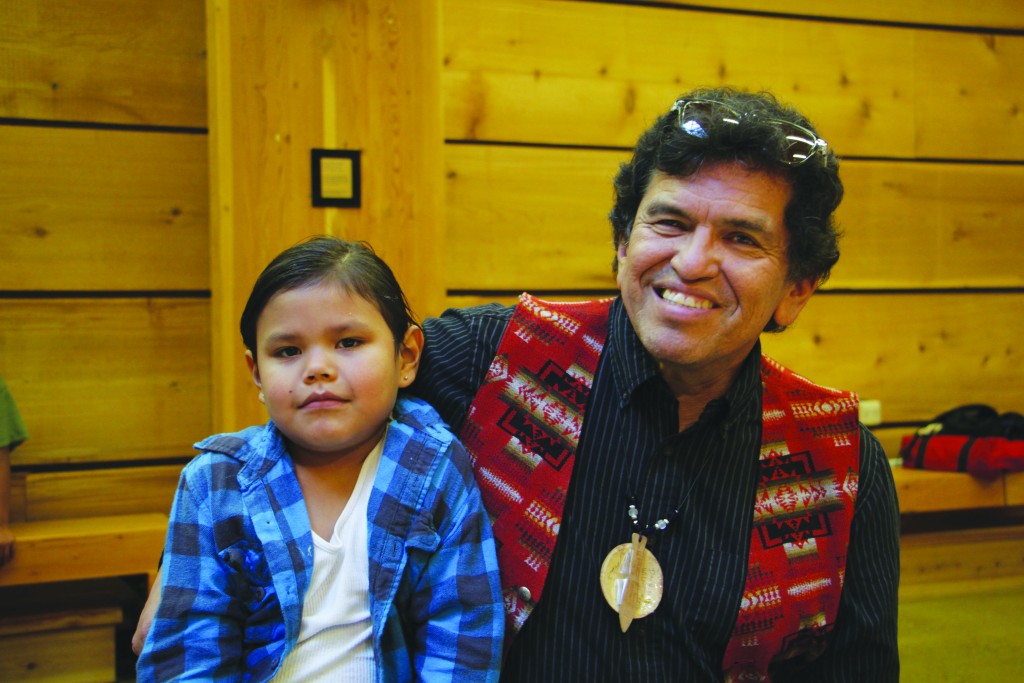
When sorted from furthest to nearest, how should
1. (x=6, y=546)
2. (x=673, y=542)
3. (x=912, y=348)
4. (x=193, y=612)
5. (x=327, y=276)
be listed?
1. (x=912, y=348)
2. (x=6, y=546)
3. (x=673, y=542)
4. (x=327, y=276)
5. (x=193, y=612)

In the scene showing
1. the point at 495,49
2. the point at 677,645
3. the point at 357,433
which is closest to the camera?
the point at 357,433

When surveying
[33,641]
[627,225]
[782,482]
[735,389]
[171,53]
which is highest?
[171,53]

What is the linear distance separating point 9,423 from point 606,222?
194 centimetres

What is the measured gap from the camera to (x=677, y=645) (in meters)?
1.38

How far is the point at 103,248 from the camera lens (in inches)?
113

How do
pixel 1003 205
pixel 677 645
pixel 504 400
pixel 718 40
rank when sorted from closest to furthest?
pixel 677 645
pixel 504 400
pixel 718 40
pixel 1003 205

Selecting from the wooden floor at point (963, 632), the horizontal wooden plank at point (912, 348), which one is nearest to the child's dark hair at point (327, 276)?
the wooden floor at point (963, 632)

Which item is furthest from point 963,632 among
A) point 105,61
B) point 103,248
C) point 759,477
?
point 105,61

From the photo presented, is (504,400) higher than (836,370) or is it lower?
higher

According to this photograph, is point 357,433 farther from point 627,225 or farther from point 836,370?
point 836,370

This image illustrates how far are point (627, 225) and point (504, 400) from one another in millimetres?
331

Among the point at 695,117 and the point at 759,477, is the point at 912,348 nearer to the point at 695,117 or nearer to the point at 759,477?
the point at 759,477

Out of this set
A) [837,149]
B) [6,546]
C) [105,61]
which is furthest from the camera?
[837,149]

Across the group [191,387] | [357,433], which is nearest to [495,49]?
[191,387]
